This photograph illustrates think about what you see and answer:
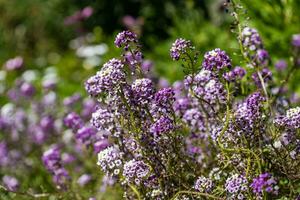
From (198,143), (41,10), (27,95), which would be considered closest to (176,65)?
(27,95)

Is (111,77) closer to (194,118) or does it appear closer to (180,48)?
(180,48)

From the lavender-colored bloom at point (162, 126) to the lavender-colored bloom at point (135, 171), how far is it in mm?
117

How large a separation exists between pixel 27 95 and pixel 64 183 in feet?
7.99

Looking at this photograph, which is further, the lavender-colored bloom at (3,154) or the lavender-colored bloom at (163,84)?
the lavender-colored bloom at (3,154)

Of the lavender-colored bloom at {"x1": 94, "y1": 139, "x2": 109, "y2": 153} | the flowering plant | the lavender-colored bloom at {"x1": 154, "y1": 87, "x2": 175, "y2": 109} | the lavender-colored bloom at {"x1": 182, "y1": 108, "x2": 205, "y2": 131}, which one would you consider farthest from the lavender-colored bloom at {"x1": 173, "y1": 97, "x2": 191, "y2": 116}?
the lavender-colored bloom at {"x1": 154, "y1": 87, "x2": 175, "y2": 109}

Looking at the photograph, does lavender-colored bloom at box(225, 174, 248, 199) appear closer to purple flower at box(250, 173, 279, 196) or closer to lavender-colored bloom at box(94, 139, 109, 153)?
purple flower at box(250, 173, 279, 196)

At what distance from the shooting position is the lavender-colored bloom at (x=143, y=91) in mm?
2354

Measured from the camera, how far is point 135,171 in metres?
2.29

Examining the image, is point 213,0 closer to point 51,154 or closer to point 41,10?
point 41,10

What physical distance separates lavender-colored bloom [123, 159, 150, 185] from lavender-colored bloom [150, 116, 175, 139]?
0.12 meters

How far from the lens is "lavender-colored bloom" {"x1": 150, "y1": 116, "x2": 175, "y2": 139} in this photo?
91.2 inches

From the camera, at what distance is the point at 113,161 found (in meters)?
2.40

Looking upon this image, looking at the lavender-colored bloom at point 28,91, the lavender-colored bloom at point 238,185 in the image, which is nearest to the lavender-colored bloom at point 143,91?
Answer: the lavender-colored bloom at point 238,185

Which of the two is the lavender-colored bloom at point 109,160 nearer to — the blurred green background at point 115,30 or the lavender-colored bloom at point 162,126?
the lavender-colored bloom at point 162,126
